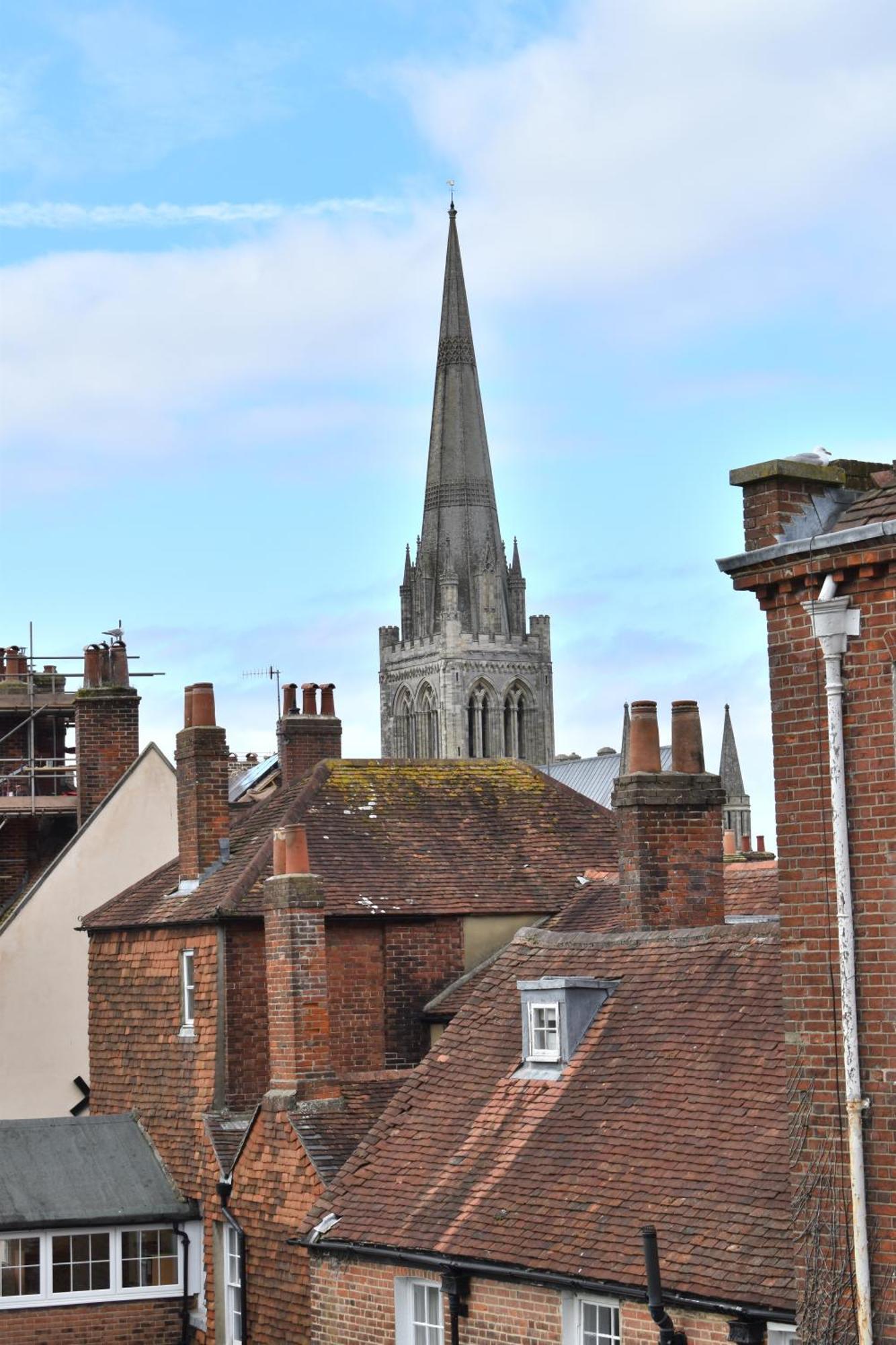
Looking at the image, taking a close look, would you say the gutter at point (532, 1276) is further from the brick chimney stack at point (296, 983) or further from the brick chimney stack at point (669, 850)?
the brick chimney stack at point (669, 850)

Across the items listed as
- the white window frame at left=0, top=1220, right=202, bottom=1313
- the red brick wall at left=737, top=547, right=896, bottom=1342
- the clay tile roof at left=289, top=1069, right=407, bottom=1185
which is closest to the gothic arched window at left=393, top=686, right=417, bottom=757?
the white window frame at left=0, top=1220, right=202, bottom=1313

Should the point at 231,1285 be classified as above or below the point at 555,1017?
below

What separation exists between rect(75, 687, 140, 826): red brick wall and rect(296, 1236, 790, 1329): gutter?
49.4 ft

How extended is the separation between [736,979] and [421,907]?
8.29 meters

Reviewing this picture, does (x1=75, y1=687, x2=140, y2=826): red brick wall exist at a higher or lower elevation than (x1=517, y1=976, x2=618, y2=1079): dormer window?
higher

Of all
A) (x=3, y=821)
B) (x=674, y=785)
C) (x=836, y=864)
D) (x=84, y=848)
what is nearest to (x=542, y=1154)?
(x=674, y=785)

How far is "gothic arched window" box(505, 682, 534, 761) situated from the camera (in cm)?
14450

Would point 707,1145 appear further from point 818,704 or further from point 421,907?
point 421,907

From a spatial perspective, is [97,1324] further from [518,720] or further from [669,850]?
[518,720]

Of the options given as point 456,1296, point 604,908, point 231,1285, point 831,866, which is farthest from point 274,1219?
point 831,866

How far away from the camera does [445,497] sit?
473 ft

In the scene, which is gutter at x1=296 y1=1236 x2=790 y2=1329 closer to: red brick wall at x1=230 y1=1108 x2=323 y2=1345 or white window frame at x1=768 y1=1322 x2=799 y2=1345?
white window frame at x1=768 y1=1322 x2=799 y2=1345

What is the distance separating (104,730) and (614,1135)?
1923 centimetres

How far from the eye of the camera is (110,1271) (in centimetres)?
2570
